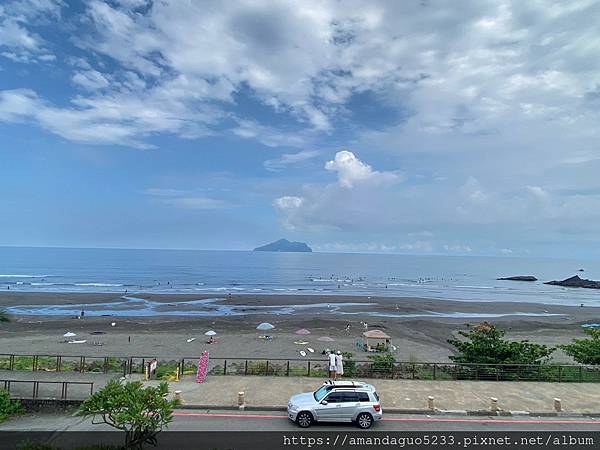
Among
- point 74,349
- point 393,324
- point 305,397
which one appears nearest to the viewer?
point 305,397

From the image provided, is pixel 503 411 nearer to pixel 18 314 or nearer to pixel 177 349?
pixel 177 349

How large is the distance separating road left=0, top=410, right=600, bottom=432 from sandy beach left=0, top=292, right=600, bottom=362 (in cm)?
1793

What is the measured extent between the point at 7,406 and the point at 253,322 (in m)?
38.0

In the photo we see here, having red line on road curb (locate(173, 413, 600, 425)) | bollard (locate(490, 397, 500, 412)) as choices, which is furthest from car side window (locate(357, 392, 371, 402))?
bollard (locate(490, 397, 500, 412))

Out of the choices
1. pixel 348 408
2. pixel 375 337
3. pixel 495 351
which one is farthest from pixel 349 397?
pixel 375 337

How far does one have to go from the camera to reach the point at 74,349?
35.8 metres

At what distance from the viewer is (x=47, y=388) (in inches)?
704

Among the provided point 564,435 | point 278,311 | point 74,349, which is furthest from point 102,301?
point 564,435

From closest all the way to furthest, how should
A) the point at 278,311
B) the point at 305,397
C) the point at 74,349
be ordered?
the point at 305,397 < the point at 74,349 < the point at 278,311

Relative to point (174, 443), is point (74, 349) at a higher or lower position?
lower

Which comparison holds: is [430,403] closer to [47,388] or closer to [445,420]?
[445,420]

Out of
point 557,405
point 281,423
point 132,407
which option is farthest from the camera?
point 557,405

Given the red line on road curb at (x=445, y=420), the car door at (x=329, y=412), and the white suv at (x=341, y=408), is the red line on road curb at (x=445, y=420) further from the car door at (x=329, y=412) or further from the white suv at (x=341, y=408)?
the car door at (x=329, y=412)

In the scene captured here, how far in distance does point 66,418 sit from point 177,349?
21.8 metres
